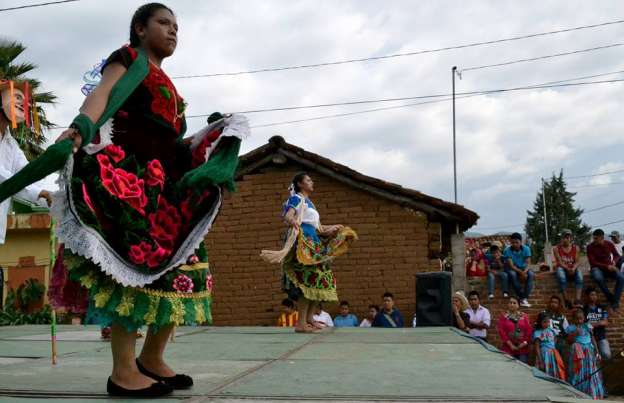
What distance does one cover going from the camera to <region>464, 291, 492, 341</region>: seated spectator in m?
10.8

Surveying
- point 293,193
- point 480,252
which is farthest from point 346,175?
point 293,193

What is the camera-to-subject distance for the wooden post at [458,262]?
12.5 metres

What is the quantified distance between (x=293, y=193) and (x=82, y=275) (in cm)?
437

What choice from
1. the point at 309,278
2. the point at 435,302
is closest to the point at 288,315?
the point at 435,302

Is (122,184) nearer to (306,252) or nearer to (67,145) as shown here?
(67,145)

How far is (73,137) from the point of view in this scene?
2576 millimetres

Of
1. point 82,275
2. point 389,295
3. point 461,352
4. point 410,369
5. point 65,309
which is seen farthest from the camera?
point 389,295

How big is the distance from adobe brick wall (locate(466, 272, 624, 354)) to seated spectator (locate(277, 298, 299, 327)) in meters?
3.29

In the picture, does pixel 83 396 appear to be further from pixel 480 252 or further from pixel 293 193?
pixel 480 252

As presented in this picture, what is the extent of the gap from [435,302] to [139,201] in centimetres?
635

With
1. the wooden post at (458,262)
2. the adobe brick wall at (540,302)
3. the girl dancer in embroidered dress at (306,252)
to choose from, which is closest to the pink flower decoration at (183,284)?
the girl dancer in embroidered dress at (306,252)

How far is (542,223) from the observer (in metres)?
55.0

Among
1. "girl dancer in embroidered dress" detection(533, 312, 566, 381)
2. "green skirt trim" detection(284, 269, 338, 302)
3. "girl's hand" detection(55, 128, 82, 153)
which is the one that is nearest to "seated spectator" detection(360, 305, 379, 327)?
"girl dancer in embroidered dress" detection(533, 312, 566, 381)

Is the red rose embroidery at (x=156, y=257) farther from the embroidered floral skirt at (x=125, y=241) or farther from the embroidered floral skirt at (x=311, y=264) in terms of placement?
the embroidered floral skirt at (x=311, y=264)
